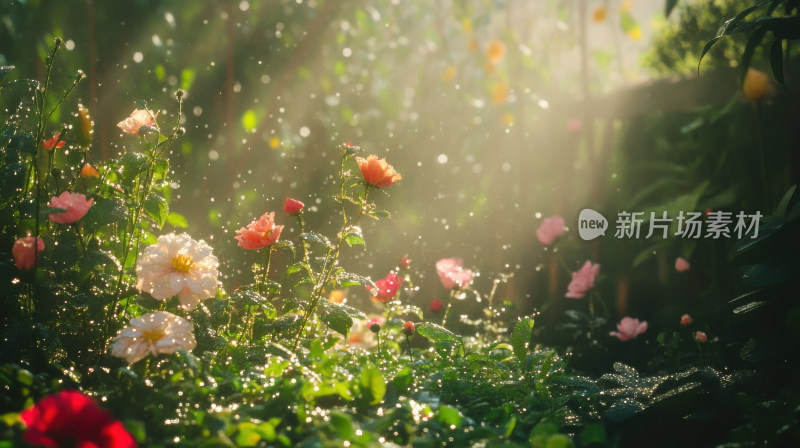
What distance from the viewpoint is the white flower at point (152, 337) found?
94cm

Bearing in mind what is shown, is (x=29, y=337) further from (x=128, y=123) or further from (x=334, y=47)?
(x=334, y=47)

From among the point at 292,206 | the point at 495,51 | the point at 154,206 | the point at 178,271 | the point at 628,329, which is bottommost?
the point at 178,271

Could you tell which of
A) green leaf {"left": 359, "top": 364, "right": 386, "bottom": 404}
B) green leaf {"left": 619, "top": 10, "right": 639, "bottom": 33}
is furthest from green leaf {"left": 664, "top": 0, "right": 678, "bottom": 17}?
green leaf {"left": 619, "top": 10, "right": 639, "bottom": 33}

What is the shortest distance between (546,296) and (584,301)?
0.17 meters

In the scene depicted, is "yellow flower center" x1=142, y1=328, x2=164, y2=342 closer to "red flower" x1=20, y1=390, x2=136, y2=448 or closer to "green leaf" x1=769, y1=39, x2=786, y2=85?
"red flower" x1=20, y1=390, x2=136, y2=448

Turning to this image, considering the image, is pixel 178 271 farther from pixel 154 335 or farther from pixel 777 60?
pixel 777 60

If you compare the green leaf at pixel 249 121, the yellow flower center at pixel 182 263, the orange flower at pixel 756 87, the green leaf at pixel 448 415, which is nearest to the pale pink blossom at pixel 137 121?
the yellow flower center at pixel 182 263

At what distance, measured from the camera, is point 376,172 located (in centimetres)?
121

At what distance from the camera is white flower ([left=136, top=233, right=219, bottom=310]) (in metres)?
1.10

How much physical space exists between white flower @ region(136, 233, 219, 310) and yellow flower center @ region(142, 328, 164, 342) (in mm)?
123

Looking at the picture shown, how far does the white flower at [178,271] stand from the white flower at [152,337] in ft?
0.36

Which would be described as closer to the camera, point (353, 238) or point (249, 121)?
point (353, 238)

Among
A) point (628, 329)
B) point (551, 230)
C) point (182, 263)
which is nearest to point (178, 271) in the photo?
point (182, 263)

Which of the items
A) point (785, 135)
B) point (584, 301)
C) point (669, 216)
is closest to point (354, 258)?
point (584, 301)
